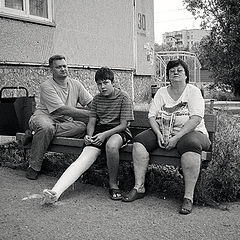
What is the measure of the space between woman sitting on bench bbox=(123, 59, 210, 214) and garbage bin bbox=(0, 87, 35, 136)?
6.35ft

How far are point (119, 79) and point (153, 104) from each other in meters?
7.21

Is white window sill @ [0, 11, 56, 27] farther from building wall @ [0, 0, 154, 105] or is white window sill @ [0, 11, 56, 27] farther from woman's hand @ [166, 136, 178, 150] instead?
woman's hand @ [166, 136, 178, 150]

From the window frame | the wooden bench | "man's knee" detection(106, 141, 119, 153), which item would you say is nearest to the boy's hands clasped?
"man's knee" detection(106, 141, 119, 153)

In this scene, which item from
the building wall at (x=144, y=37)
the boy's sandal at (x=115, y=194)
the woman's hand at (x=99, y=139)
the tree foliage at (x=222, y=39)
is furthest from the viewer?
the tree foliage at (x=222, y=39)

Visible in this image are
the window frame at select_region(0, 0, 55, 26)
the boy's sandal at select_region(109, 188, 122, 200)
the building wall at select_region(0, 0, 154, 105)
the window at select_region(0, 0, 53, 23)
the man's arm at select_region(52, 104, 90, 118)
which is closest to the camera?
the boy's sandal at select_region(109, 188, 122, 200)

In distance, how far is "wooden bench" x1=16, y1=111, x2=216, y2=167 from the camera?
163 inches

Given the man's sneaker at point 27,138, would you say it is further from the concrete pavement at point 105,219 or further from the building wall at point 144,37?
the building wall at point 144,37

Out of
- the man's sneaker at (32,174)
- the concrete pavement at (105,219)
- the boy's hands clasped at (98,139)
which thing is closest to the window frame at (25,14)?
the man's sneaker at (32,174)

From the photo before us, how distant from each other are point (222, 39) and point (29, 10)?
15578 mm

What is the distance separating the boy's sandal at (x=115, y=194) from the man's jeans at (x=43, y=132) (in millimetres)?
1117

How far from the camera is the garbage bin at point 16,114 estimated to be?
18.3ft

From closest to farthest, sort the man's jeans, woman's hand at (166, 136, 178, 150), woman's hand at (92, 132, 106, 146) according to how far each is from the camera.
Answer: woman's hand at (166, 136, 178, 150)
woman's hand at (92, 132, 106, 146)
the man's jeans

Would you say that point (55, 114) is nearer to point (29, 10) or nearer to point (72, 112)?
point (72, 112)

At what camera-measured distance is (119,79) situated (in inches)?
458
